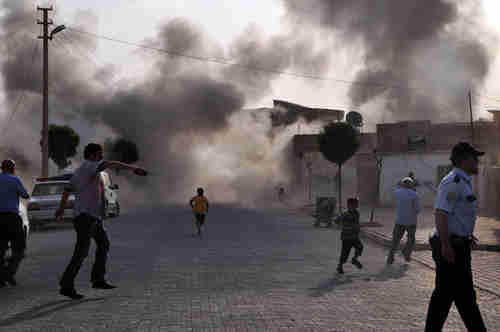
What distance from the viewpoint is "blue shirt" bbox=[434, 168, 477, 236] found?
5.18 m

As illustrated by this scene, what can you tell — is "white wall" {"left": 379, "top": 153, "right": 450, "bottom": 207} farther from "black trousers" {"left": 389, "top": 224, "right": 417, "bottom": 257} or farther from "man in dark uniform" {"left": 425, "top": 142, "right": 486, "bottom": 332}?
"man in dark uniform" {"left": 425, "top": 142, "right": 486, "bottom": 332}

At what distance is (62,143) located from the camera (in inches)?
2415

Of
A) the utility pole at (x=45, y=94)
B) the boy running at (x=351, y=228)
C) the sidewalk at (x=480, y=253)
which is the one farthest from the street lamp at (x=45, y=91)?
the boy running at (x=351, y=228)

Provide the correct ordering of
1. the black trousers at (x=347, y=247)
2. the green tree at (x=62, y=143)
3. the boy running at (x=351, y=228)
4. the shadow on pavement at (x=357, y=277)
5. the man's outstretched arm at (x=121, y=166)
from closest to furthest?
the man's outstretched arm at (x=121, y=166)
the shadow on pavement at (x=357, y=277)
the black trousers at (x=347, y=247)
the boy running at (x=351, y=228)
the green tree at (x=62, y=143)

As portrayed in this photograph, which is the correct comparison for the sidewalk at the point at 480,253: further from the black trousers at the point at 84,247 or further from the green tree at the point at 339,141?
the green tree at the point at 339,141

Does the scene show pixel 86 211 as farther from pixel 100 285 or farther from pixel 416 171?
pixel 416 171

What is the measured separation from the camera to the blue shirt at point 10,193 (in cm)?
893

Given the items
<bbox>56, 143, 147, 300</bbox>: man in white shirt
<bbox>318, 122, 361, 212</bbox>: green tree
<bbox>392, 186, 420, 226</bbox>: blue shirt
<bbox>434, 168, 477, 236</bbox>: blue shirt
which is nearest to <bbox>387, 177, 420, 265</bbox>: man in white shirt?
<bbox>392, 186, 420, 226</bbox>: blue shirt

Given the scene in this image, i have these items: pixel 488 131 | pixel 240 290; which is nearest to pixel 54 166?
pixel 488 131

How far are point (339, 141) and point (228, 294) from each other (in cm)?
3222

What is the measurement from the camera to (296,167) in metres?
67.3

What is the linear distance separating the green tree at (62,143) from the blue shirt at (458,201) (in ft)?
191

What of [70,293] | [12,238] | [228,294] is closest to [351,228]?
[228,294]

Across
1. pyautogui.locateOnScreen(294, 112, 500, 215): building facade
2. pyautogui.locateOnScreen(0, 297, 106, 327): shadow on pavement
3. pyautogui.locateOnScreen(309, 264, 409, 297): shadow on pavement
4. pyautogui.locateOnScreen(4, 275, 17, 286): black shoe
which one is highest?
pyautogui.locateOnScreen(294, 112, 500, 215): building facade
